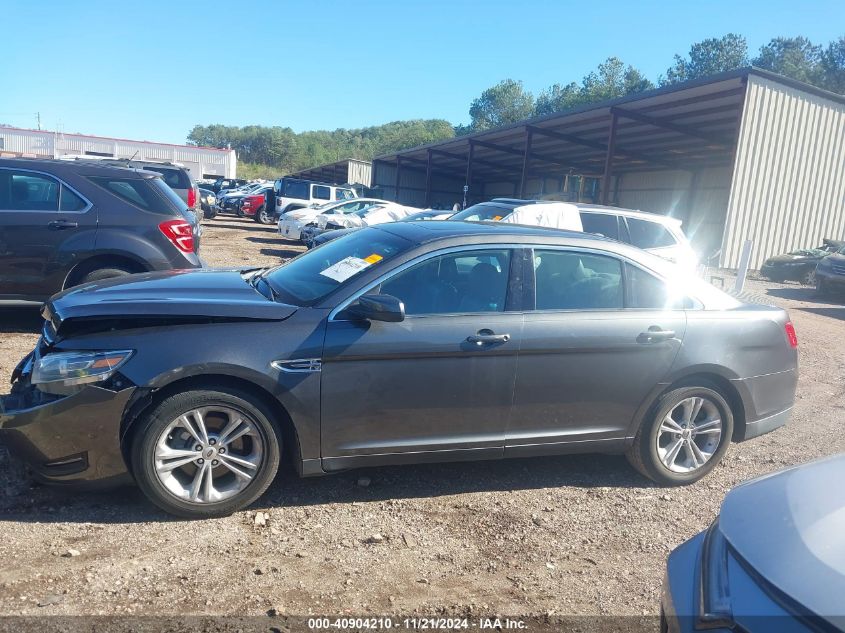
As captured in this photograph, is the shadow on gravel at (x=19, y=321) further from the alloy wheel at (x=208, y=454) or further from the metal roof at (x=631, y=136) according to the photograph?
the metal roof at (x=631, y=136)

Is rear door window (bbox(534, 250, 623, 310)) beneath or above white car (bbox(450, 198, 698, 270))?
beneath

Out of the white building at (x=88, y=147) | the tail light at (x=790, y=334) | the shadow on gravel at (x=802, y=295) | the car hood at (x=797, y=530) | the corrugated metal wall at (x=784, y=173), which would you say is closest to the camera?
the car hood at (x=797, y=530)

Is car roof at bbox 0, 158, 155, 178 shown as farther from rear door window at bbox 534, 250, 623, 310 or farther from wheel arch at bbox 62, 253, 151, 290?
rear door window at bbox 534, 250, 623, 310

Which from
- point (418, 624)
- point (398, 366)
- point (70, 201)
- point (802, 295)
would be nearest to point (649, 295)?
point (398, 366)

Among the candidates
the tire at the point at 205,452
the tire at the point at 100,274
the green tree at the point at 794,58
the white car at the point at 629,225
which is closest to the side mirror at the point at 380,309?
the tire at the point at 205,452

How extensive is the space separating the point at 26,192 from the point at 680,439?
6427 mm

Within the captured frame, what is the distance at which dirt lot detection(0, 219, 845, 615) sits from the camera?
2854 millimetres

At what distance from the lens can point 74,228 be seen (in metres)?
6.38

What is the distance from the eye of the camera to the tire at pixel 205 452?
3279mm

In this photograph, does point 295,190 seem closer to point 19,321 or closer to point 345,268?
point 19,321

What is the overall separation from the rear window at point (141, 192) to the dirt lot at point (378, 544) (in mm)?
3547

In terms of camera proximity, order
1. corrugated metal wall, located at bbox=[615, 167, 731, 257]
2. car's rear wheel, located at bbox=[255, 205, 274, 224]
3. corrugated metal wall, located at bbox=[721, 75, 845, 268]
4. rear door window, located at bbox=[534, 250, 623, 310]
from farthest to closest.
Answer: corrugated metal wall, located at bbox=[615, 167, 731, 257] → car's rear wheel, located at bbox=[255, 205, 274, 224] → corrugated metal wall, located at bbox=[721, 75, 845, 268] → rear door window, located at bbox=[534, 250, 623, 310]

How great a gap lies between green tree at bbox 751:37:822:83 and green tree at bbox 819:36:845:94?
0.68 metres

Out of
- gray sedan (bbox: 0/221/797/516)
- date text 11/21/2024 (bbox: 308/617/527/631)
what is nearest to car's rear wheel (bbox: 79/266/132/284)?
gray sedan (bbox: 0/221/797/516)
